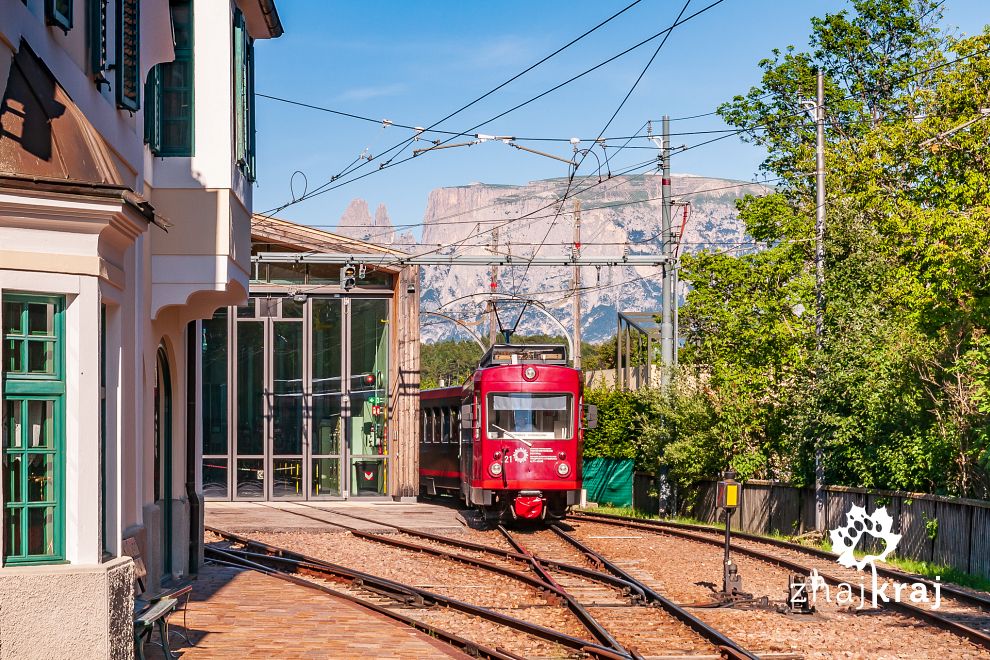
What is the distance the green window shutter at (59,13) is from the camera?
10414 millimetres

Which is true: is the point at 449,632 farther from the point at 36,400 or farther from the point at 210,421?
the point at 210,421

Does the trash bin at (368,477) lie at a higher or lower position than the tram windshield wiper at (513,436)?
lower

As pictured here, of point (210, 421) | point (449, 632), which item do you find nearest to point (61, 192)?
point (449, 632)

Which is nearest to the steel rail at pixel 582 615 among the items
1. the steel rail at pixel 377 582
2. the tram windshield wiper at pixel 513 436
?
the steel rail at pixel 377 582

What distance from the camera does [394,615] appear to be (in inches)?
561

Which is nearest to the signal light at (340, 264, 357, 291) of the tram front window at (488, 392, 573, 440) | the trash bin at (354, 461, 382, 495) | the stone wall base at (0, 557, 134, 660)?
the trash bin at (354, 461, 382, 495)

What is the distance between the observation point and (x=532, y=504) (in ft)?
85.2

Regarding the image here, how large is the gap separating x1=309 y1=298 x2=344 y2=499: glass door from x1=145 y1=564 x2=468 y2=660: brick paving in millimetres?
19479

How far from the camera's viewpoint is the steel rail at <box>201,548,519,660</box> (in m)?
11.9

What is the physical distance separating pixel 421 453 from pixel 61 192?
27189 mm

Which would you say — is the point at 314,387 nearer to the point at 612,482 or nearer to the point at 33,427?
the point at 612,482

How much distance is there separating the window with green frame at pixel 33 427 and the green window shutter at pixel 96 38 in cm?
322

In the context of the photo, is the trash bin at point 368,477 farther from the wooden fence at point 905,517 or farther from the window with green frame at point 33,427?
the window with green frame at point 33,427

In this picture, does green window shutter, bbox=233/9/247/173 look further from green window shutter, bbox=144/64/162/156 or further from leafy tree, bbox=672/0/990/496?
A: leafy tree, bbox=672/0/990/496
